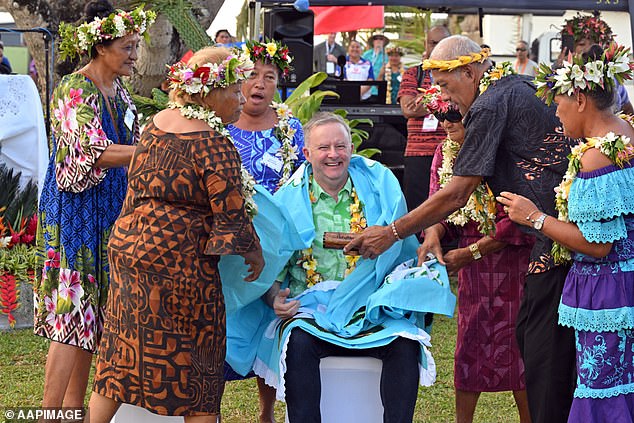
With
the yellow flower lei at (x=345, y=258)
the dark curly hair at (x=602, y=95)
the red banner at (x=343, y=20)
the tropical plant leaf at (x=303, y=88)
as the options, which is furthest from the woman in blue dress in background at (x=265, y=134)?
the red banner at (x=343, y=20)

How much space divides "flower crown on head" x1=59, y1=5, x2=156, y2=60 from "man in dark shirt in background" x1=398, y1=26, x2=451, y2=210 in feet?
11.7

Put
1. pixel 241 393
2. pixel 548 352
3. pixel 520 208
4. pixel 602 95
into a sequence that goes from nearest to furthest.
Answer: pixel 602 95 < pixel 520 208 < pixel 548 352 < pixel 241 393

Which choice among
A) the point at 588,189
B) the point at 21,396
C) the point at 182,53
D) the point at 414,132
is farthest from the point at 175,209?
the point at 182,53

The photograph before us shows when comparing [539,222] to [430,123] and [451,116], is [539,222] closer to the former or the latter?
[451,116]

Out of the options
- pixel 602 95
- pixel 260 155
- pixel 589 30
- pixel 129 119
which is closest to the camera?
pixel 602 95

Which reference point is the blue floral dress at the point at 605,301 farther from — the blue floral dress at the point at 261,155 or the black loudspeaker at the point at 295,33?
the black loudspeaker at the point at 295,33

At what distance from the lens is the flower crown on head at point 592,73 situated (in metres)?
3.86

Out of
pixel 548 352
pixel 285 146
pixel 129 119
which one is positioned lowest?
pixel 548 352

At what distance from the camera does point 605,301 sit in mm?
3871

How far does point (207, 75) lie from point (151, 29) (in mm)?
5459

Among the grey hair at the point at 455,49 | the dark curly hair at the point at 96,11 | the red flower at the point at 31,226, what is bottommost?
the red flower at the point at 31,226

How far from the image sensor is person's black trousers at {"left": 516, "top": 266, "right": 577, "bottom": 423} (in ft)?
13.6

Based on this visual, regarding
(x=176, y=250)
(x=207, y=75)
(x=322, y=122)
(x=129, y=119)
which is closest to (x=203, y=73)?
(x=207, y=75)

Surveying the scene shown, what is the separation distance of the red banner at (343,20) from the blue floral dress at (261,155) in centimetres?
809
